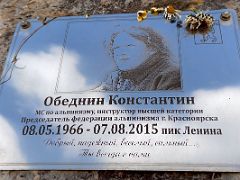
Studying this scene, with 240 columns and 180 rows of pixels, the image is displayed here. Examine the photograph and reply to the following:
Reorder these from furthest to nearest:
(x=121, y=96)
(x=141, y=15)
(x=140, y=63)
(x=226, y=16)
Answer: (x=141, y=15), (x=226, y=16), (x=140, y=63), (x=121, y=96)

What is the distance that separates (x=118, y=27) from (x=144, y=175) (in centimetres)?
102

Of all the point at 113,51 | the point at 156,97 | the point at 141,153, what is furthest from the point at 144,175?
the point at 113,51

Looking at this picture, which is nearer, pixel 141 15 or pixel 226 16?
pixel 226 16

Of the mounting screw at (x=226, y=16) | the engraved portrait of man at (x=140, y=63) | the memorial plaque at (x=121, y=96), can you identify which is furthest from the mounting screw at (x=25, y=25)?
the mounting screw at (x=226, y=16)

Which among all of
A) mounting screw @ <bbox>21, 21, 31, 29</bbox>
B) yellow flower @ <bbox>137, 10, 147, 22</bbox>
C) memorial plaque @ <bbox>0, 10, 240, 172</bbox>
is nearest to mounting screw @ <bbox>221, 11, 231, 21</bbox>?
memorial plaque @ <bbox>0, 10, 240, 172</bbox>

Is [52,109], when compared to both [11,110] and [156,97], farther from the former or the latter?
[156,97]

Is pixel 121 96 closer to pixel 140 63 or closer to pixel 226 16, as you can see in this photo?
pixel 140 63

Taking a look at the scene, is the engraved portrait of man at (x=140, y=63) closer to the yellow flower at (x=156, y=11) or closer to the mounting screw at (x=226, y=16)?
the yellow flower at (x=156, y=11)

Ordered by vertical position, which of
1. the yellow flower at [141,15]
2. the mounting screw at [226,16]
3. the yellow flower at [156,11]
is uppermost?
the yellow flower at [156,11]

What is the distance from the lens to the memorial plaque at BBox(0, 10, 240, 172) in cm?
202

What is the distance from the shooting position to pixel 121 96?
2.24 meters

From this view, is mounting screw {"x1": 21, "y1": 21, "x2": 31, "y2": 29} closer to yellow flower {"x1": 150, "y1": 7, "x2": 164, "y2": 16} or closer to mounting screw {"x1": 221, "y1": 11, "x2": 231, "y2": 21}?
yellow flower {"x1": 150, "y1": 7, "x2": 164, "y2": 16}

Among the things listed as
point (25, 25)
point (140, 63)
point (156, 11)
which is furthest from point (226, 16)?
point (25, 25)

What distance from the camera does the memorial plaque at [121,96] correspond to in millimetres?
2020
